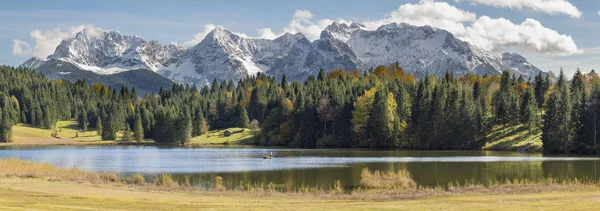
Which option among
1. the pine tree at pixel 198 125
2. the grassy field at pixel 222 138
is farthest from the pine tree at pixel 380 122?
the pine tree at pixel 198 125

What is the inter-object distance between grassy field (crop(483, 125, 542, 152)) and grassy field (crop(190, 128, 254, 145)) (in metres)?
69.2

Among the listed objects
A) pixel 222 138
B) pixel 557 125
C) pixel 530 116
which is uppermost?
pixel 530 116

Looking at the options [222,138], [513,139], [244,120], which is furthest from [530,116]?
[244,120]

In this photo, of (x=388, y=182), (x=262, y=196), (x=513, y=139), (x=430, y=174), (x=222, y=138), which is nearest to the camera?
(x=262, y=196)

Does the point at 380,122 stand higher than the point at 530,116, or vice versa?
the point at 530,116

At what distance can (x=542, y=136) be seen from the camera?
114062mm

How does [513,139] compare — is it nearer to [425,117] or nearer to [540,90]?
[425,117]

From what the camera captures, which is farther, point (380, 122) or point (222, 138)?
point (222, 138)

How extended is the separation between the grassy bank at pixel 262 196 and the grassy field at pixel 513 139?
235 feet

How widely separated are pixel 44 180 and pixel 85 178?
11.5 ft

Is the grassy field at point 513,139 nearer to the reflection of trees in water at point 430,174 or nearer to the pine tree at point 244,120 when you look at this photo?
the reflection of trees in water at point 430,174

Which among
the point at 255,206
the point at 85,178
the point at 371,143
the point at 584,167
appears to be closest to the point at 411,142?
the point at 371,143

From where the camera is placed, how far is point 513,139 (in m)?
124

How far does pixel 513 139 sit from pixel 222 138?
83.9m
